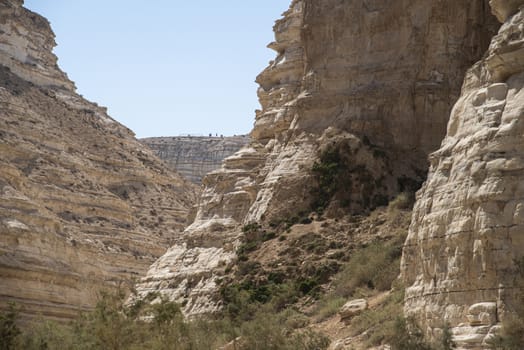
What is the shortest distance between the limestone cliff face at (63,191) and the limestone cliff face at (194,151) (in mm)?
32070

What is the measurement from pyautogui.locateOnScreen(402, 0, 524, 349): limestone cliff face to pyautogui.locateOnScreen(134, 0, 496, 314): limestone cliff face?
2183cm

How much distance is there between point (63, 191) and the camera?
8944 centimetres

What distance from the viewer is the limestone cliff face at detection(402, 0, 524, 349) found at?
Answer: 87.4 feet

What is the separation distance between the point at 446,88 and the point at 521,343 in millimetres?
28332

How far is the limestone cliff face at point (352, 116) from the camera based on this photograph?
53.1 metres

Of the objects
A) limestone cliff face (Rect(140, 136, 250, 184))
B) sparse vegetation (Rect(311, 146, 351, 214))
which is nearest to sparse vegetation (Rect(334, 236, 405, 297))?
sparse vegetation (Rect(311, 146, 351, 214))

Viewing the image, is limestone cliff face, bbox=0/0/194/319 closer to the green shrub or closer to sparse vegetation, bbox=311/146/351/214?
sparse vegetation, bbox=311/146/351/214

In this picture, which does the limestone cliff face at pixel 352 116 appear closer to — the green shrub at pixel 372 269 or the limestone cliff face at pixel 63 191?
the green shrub at pixel 372 269

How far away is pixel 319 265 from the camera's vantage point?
49156mm

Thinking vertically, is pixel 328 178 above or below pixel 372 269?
above

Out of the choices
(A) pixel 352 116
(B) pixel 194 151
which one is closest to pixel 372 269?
(A) pixel 352 116

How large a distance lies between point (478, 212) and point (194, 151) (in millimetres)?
133032

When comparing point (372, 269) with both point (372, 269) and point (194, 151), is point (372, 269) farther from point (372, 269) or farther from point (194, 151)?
point (194, 151)

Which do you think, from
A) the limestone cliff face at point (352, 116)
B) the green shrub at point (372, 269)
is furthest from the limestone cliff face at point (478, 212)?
the limestone cliff face at point (352, 116)
